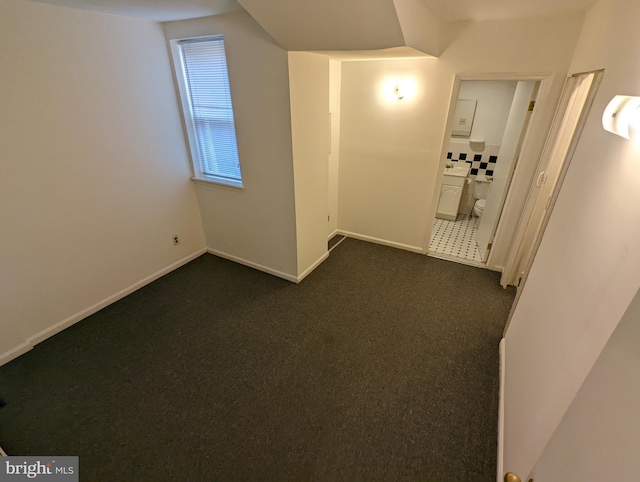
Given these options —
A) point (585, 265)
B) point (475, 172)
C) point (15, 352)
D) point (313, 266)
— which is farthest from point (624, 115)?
point (475, 172)

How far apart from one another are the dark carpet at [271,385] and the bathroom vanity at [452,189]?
1.76 meters

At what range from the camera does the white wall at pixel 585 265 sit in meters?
0.88

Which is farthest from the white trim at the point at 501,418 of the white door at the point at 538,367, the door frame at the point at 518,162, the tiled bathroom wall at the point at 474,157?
the tiled bathroom wall at the point at 474,157

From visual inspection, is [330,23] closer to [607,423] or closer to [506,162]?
[607,423]

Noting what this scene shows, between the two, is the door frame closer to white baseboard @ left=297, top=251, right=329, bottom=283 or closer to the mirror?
white baseboard @ left=297, top=251, right=329, bottom=283

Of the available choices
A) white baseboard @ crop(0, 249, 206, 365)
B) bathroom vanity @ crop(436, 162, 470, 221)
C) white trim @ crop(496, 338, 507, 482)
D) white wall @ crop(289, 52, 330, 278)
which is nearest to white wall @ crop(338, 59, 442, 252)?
white wall @ crop(289, 52, 330, 278)

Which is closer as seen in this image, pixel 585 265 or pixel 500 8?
pixel 585 265

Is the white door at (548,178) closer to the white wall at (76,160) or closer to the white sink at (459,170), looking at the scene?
Answer: the white sink at (459,170)

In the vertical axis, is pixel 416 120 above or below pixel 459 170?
above

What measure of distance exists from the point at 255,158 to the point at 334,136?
119 cm

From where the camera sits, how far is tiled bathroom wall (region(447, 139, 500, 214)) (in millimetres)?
4156

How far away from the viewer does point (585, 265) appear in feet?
3.68

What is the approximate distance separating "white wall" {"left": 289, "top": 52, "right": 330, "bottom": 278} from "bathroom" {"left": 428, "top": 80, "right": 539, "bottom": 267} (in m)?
1.48

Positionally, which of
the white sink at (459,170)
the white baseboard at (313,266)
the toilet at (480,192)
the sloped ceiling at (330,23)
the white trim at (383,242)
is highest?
the sloped ceiling at (330,23)
